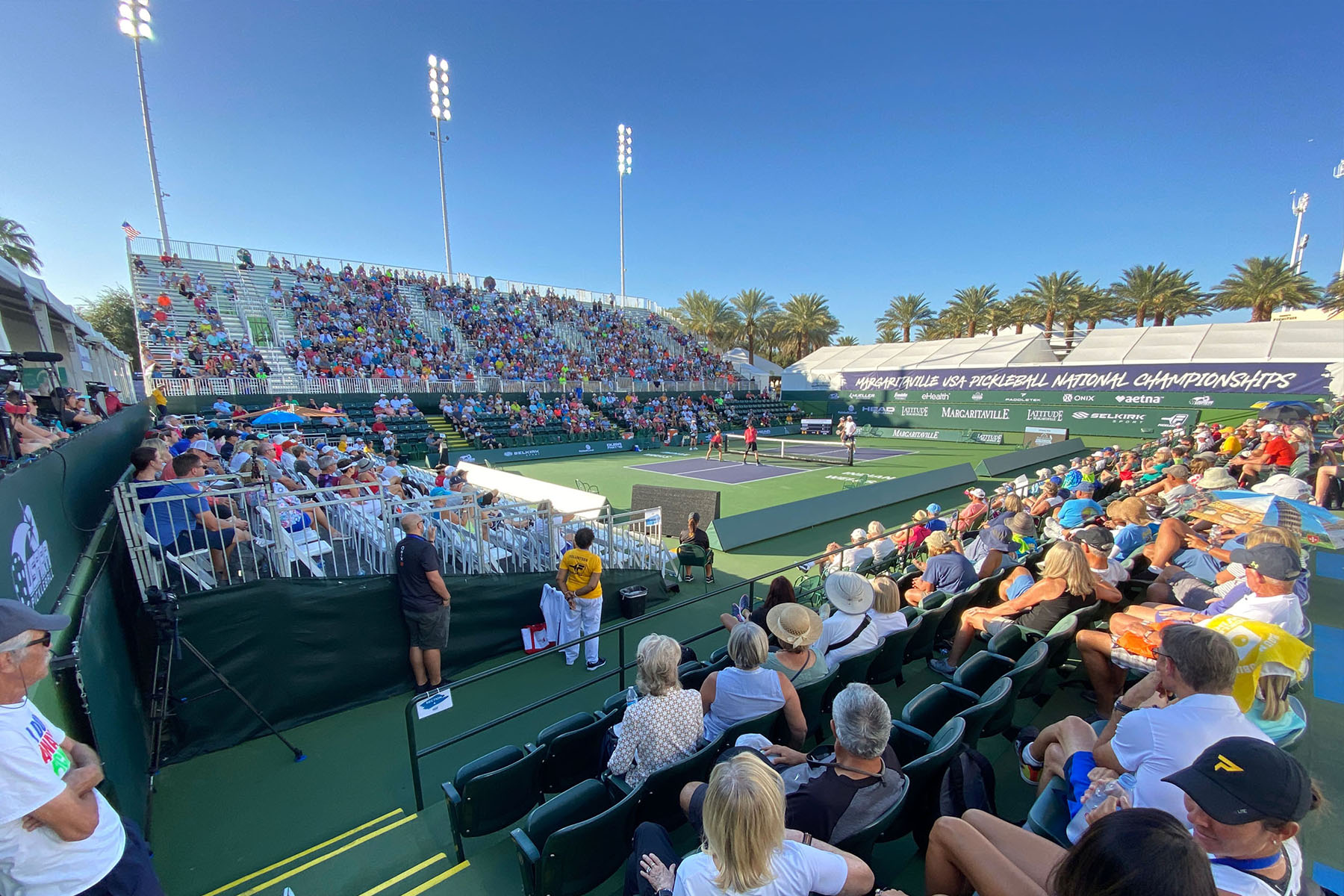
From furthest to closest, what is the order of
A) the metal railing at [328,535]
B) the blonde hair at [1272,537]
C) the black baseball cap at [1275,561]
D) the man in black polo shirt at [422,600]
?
1. the man in black polo shirt at [422,600]
2. the metal railing at [328,535]
3. the blonde hair at [1272,537]
4. the black baseball cap at [1275,561]

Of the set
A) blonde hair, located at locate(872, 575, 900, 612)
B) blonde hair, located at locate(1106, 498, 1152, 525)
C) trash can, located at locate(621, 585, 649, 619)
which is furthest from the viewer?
trash can, located at locate(621, 585, 649, 619)

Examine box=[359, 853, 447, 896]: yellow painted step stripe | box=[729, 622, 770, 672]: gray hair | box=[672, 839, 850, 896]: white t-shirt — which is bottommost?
box=[359, 853, 447, 896]: yellow painted step stripe

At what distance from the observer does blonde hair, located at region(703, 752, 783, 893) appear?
5.49ft

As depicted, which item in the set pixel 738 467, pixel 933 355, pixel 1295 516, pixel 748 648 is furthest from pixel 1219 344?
pixel 748 648

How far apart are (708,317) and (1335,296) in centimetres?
3995

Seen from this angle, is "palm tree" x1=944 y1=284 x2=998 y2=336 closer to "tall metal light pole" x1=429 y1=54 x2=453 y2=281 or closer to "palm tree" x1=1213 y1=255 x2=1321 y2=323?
"palm tree" x1=1213 y1=255 x2=1321 y2=323

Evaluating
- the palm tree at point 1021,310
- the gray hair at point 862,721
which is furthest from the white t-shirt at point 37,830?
the palm tree at point 1021,310

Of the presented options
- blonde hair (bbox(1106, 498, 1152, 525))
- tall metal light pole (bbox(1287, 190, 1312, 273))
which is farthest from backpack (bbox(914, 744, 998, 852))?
tall metal light pole (bbox(1287, 190, 1312, 273))

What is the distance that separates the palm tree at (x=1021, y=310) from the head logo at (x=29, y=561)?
51.7 m

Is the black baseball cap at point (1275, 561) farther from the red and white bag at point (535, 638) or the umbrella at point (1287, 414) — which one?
the umbrella at point (1287, 414)

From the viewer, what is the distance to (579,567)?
5.91m

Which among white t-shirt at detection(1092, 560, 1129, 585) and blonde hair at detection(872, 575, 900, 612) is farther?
white t-shirt at detection(1092, 560, 1129, 585)

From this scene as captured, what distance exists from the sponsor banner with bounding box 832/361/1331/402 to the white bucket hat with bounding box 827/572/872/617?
3301cm

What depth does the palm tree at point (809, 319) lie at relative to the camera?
4694cm
